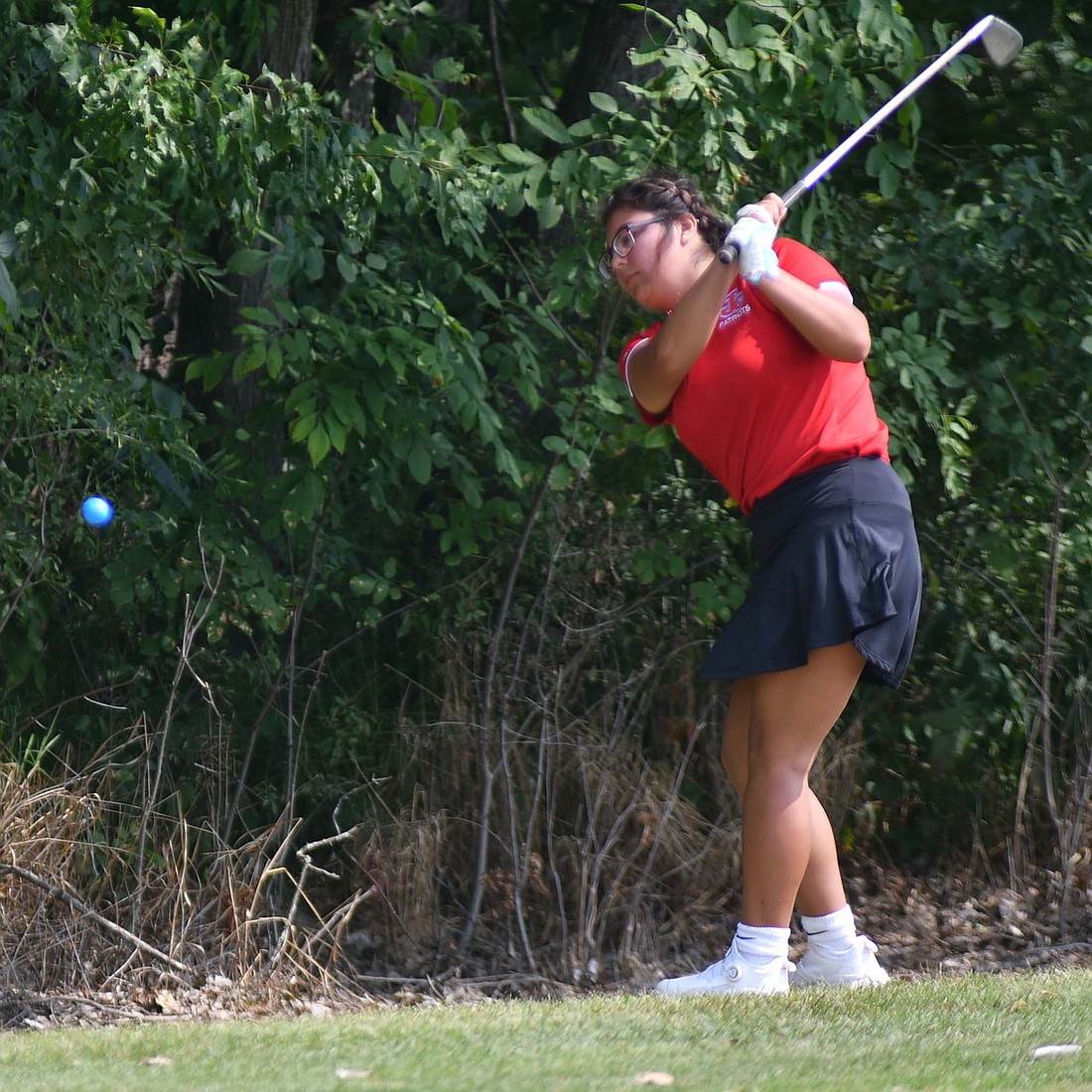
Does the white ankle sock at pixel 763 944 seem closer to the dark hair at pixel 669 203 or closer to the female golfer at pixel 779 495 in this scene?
the female golfer at pixel 779 495

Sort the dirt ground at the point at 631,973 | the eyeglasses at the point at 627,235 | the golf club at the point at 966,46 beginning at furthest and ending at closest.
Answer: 1. the dirt ground at the point at 631,973
2. the golf club at the point at 966,46
3. the eyeglasses at the point at 627,235

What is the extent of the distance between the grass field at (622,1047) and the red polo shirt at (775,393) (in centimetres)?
129

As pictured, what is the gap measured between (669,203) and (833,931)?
1.95 meters

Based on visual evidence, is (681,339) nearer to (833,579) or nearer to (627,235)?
(627,235)

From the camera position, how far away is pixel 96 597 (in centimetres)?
592

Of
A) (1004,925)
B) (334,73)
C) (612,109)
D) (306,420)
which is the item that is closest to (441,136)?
(612,109)

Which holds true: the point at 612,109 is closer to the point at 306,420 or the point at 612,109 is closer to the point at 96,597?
the point at 306,420

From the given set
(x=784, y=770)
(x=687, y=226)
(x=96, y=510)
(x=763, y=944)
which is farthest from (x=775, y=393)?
(x=96, y=510)

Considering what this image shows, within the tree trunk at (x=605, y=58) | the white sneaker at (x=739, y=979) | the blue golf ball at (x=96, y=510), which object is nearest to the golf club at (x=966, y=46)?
the tree trunk at (x=605, y=58)

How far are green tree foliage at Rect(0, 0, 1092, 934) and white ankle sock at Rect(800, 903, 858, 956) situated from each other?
173 centimetres

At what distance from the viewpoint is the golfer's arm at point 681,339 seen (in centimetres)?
345

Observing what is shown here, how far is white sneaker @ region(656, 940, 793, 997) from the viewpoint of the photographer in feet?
12.2

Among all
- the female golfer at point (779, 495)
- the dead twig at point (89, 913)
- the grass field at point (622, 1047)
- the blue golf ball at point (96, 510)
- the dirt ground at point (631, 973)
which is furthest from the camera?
the blue golf ball at point (96, 510)

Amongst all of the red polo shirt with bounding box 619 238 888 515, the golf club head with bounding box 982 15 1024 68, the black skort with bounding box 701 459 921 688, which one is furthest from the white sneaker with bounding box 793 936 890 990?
the golf club head with bounding box 982 15 1024 68
